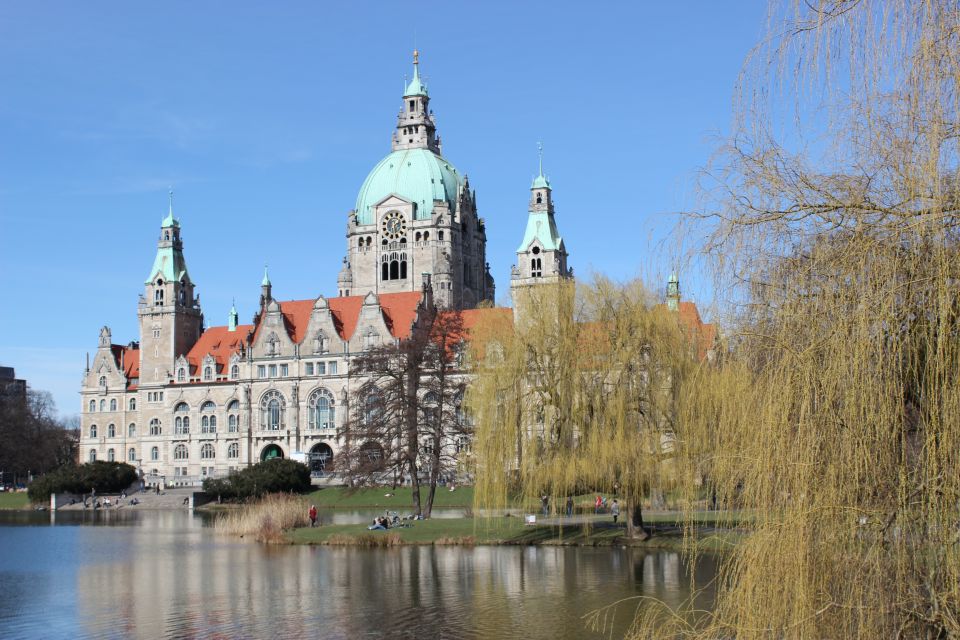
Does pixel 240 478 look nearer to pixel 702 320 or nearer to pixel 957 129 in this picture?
pixel 702 320

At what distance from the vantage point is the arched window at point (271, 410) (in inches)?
4028

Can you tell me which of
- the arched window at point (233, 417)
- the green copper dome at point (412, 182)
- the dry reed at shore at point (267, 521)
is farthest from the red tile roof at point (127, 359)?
the dry reed at shore at point (267, 521)

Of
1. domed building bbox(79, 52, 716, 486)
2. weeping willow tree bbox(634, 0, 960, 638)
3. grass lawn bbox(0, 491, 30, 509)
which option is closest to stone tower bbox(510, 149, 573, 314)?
domed building bbox(79, 52, 716, 486)

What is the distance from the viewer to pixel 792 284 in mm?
12461

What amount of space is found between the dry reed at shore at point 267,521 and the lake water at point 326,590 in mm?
2398

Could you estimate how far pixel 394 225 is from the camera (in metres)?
114

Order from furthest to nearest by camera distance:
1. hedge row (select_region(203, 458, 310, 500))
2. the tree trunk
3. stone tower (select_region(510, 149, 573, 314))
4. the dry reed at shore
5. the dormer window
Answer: the dormer window < stone tower (select_region(510, 149, 573, 314)) < hedge row (select_region(203, 458, 310, 500)) < the dry reed at shore < the tree trunk

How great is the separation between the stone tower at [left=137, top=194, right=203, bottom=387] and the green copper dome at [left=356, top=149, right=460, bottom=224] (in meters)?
19.2

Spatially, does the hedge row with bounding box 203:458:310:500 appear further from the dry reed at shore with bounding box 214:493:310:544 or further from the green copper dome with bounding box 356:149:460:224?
the green copper dome with bounding box 356:149:460:224

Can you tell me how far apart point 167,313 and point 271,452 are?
2057 centimetres

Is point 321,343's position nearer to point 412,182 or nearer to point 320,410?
point 320,410

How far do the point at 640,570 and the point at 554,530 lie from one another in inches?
419

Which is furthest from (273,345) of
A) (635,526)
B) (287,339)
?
(635,526)

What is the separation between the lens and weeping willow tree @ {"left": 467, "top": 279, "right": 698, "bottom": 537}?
3747cm
